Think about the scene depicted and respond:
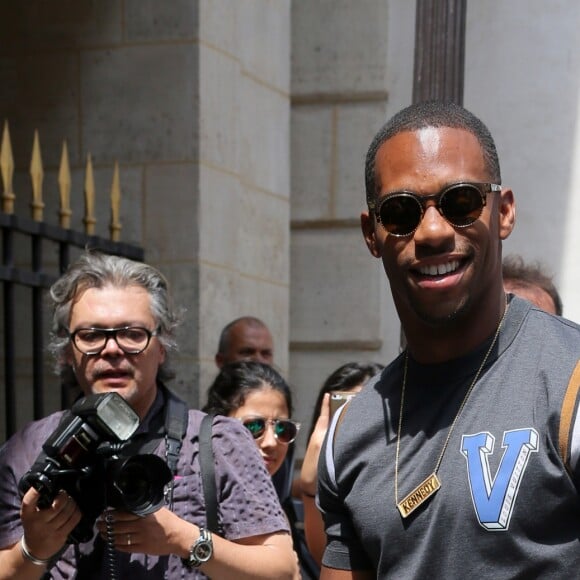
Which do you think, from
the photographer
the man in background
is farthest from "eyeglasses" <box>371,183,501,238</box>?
the man in background

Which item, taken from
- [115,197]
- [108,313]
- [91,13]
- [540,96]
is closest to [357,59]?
[540,96]

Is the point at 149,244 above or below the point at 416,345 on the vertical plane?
below

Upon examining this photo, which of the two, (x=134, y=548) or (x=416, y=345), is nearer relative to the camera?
(x=416, y=345)

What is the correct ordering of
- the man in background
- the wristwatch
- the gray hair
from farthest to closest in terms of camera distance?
the man in background → the gray hair → the wristwatch

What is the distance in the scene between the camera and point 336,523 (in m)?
2.46

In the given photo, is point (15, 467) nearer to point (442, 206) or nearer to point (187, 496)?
point (187, 496)

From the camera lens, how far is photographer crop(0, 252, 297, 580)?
127 inches

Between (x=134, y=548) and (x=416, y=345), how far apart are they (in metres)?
1.12

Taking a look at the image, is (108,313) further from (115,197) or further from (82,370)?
(115,197)

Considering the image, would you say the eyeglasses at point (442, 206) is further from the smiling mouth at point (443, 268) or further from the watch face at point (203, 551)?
the watch face at point (203, 551)

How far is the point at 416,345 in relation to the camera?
7.80ft

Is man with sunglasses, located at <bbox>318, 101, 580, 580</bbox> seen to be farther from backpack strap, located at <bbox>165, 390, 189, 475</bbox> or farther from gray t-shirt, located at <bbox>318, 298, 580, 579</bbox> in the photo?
backpack strap, located at <bbox>165, 390, 189, 475</bbox>

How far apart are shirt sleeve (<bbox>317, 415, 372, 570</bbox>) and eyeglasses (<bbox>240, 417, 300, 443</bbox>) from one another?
227 cm

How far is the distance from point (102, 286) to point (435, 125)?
1590 mm
